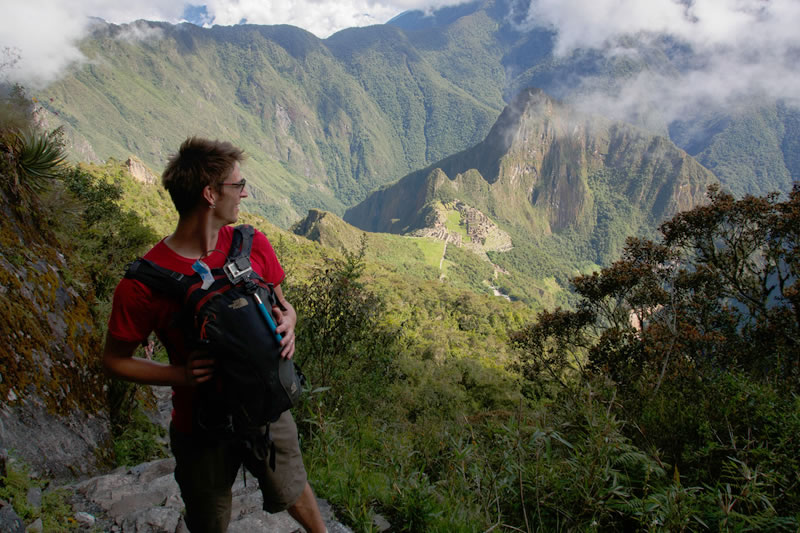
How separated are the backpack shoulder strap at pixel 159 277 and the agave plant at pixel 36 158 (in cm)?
392

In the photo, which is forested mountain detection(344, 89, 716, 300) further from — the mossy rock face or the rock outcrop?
the rock outcrop

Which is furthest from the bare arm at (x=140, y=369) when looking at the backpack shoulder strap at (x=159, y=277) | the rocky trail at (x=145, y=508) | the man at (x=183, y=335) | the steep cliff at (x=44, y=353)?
the steep cliff at (x=44, y=353)

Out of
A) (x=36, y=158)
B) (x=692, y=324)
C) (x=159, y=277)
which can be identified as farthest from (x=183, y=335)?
(x=692, y=324)

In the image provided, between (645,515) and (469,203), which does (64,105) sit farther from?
(645,515)

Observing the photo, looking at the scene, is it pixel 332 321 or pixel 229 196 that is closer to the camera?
pixel 229 196

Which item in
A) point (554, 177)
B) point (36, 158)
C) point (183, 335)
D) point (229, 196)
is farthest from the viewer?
point (554, 177)

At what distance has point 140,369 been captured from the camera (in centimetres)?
162

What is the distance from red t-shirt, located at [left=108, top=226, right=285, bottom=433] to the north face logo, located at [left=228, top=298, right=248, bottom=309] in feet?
0.75

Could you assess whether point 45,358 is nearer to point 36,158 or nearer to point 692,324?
point 36,158

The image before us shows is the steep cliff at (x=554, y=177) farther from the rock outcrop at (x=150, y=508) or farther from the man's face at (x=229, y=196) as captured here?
the man's face at (x=229, y=196)

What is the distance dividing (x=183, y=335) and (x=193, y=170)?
2.06ft

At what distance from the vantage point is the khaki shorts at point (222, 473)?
1739mm

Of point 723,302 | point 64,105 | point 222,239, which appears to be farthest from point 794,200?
point 64,105

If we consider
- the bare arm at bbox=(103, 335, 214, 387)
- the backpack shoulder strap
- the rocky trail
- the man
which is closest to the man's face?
the man
